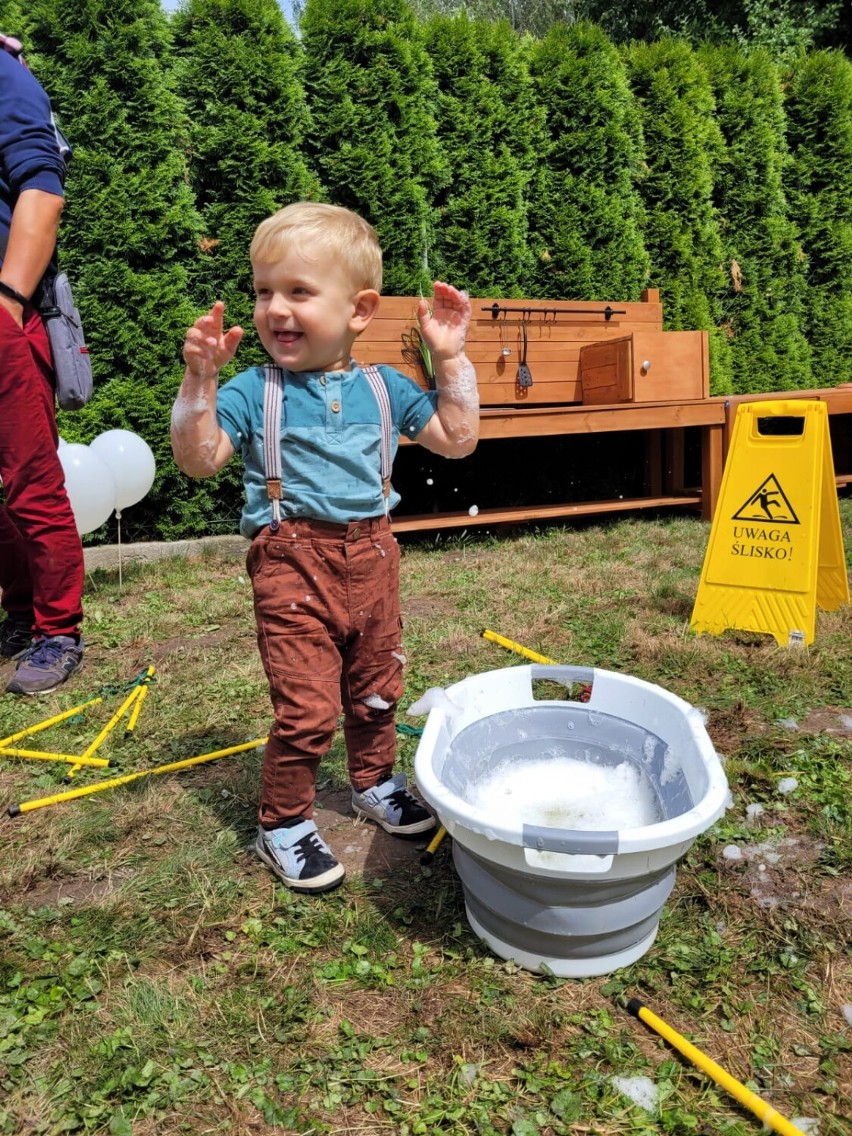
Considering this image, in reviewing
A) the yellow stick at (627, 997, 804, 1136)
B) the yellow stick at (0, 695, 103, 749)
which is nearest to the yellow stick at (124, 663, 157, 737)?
the yellow stick at (0, 695, 103, 749)

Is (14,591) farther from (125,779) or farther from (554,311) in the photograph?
(554,311)

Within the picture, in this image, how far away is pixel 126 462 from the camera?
13.1 ft

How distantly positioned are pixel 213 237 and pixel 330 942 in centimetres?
478

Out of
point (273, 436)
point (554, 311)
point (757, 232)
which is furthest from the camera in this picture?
point (757, 232)

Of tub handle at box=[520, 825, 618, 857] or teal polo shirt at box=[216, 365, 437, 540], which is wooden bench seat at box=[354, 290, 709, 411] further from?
tub handle at box=[520, 825, 618, 857]

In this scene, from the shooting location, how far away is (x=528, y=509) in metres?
5.42

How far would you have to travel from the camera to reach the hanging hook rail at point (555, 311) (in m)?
5.61

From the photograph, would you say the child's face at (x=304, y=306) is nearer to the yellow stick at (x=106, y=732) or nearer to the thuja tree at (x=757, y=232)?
the yellow stick at (x=106, y=732)

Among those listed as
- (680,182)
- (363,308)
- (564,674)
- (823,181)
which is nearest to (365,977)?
(564,674)

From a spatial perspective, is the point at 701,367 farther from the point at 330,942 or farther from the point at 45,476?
the point at 330,942

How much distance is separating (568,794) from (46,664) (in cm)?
202

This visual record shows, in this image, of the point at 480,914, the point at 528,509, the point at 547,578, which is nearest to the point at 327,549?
the point at 480,914

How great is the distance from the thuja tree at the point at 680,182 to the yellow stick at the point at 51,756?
611 cm

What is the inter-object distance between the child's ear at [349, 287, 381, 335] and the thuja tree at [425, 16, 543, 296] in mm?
4584
